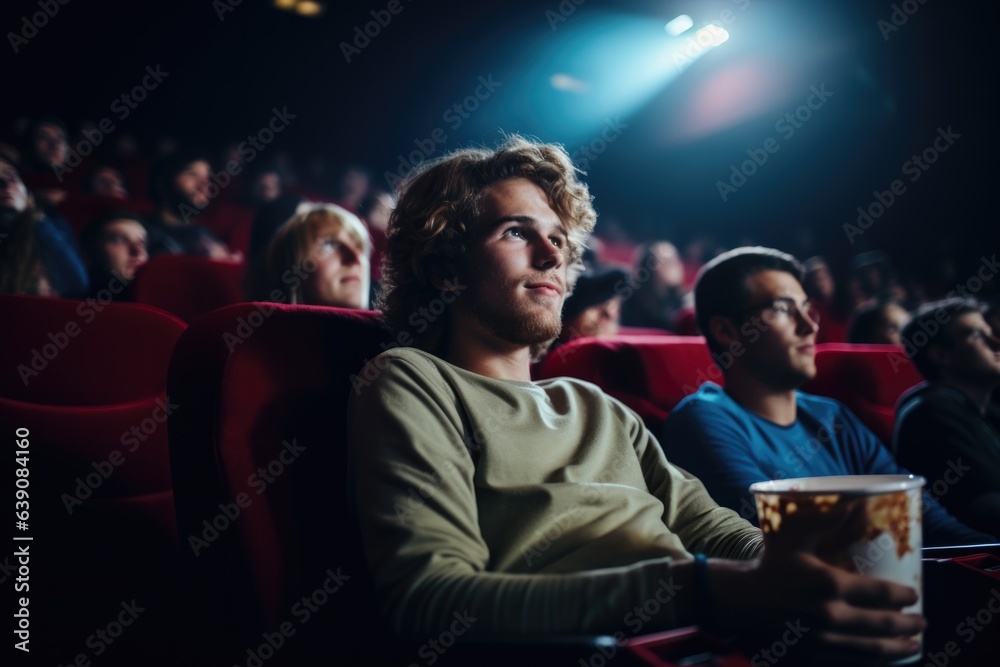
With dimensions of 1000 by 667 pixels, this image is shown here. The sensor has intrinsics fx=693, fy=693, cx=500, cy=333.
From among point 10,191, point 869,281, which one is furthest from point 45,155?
point 869,281

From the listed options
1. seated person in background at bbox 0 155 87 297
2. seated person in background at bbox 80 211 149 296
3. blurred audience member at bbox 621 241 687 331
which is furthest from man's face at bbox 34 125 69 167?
blurred audience member at bbox 621 241 687 331

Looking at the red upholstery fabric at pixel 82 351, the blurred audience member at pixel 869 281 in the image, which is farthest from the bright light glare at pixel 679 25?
the red upholstery fabric at pixel 82 351

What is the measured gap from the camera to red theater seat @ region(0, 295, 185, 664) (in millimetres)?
1191

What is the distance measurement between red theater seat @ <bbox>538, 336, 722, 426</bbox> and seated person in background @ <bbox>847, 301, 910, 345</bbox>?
1186 mm

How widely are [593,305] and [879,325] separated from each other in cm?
105

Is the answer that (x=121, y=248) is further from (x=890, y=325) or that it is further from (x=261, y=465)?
(x=890, y=325)

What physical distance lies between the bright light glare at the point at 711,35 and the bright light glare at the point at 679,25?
9cm

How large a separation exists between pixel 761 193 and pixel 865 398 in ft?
11.7

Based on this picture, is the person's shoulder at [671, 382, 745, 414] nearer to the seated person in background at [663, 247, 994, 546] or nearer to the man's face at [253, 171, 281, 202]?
the seated person in background at [663, 247, 994, 546]

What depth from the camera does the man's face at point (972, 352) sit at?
5.08ft

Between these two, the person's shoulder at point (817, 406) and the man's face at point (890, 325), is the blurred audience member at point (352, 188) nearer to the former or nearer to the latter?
the man's face at point (890, 325)

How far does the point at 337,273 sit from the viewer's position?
64.7 inches

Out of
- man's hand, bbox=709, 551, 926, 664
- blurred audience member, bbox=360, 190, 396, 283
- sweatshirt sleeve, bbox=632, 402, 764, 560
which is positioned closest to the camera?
man's hand, bbox=709, 551, 926, 664

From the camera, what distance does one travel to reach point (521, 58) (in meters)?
4.50
